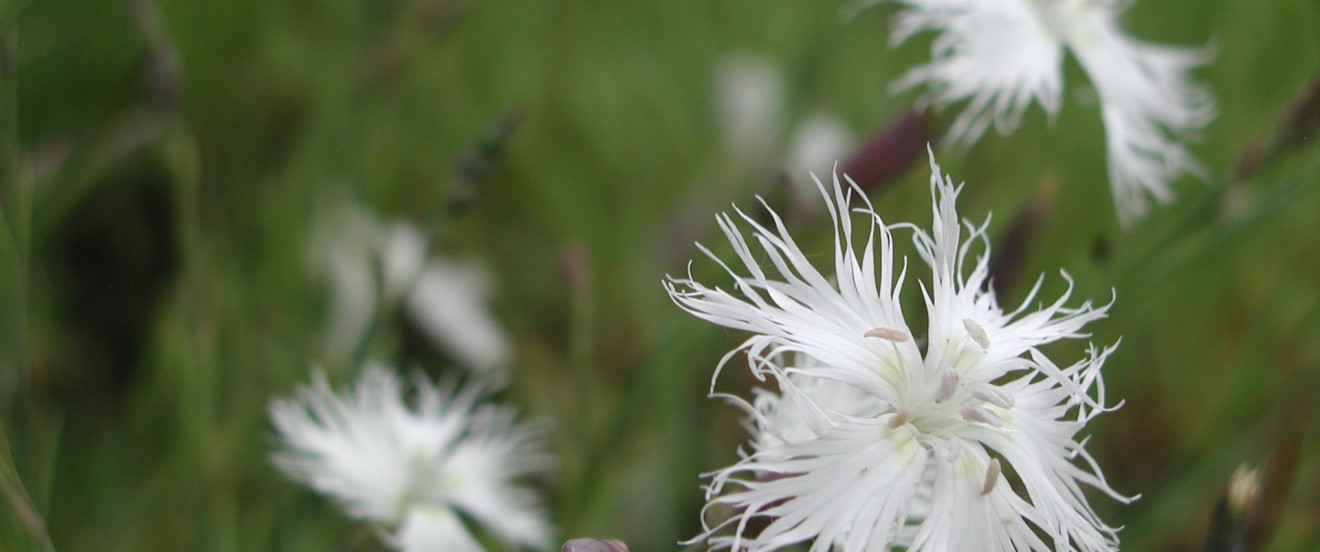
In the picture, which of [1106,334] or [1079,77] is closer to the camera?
[1106,334]

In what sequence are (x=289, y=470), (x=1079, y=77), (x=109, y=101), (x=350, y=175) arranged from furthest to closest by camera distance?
(x=1079, y=77) < (x=109, y=101) < (x=350, y=175) < (x=289, y=470)

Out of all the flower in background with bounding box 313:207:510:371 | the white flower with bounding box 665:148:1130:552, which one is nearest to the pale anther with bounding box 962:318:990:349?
the white flower with bounding box 665:148:1130:552

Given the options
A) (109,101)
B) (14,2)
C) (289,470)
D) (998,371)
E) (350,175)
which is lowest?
(998,371)

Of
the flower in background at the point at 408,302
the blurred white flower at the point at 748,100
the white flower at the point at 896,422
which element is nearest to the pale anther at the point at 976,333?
the white flower at the point at 896,422

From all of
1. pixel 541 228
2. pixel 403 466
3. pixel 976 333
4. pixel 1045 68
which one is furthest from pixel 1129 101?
pixel 541 228

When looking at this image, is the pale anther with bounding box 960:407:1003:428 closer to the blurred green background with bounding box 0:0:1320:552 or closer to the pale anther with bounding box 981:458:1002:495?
the pale anther with bounding box 981:458:1002:495

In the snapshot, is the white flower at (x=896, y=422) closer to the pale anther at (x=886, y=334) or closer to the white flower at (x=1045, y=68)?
the pale anther at (x=886, y=334)

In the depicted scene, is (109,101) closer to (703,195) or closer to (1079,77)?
(703,195)

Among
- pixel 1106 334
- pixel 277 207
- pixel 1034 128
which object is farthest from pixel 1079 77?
pixel 277 207

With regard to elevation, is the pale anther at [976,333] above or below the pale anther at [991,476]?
above
